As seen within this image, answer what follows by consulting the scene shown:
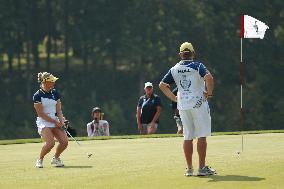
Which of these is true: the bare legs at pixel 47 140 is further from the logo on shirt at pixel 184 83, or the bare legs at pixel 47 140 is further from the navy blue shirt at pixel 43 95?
the logo on shirt at pixel 184 83

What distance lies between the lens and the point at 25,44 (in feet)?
271

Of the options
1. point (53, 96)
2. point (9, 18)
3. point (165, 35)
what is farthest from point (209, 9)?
point (53, 96)

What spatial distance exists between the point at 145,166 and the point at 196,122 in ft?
5.84

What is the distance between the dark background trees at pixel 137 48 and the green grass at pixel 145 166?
163 feet

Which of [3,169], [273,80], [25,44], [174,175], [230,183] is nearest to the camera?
[230,183]

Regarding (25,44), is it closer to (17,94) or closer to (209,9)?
(17,94)

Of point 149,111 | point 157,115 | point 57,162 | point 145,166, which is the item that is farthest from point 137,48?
point 145,166

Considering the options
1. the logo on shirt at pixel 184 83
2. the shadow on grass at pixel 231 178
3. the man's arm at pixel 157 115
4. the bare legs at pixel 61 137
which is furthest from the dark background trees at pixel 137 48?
the shadow on grass at pixel 231 178

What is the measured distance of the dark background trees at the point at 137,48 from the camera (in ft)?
242

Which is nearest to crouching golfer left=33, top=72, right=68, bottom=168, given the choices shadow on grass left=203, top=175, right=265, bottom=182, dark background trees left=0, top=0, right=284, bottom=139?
shadow on grass left=203, top=175, right=265, bottom=182

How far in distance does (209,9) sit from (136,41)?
5.78 metres

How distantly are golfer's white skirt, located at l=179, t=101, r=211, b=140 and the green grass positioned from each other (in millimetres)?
649

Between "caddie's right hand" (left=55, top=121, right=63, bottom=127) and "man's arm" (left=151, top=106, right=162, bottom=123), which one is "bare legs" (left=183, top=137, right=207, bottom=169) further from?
"man's arm" (left=151, top=106, right=162, bottom=123)

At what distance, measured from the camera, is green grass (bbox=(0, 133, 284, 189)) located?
14.6m
